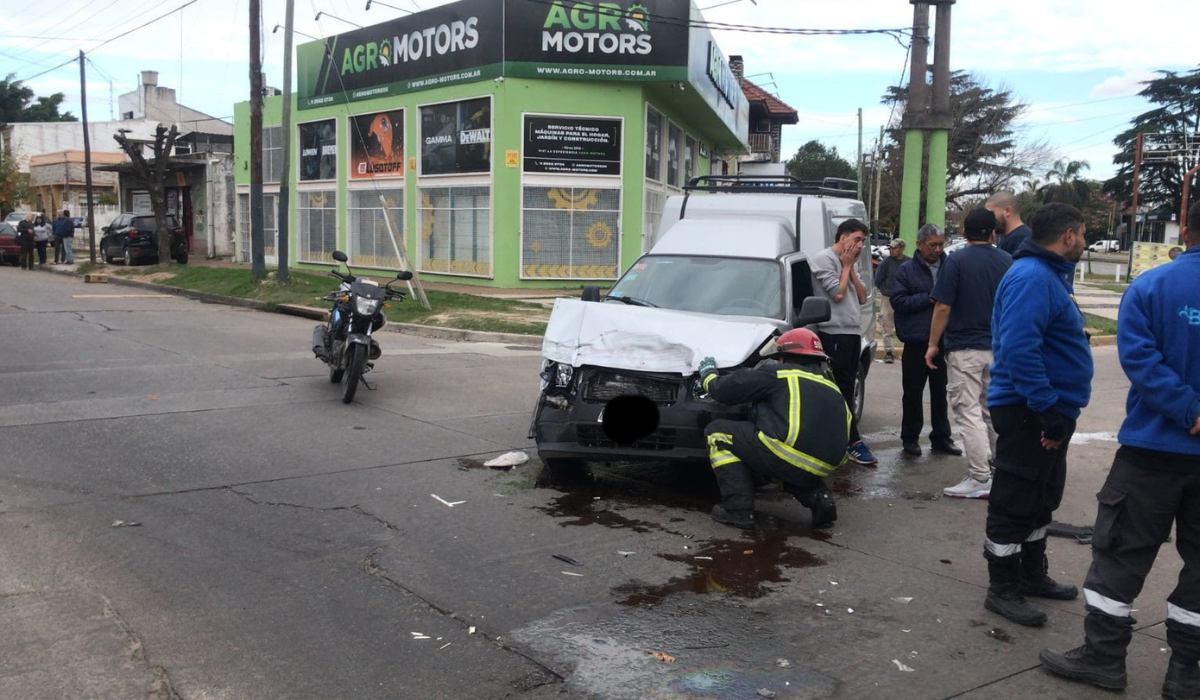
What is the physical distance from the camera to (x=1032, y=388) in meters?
4.51

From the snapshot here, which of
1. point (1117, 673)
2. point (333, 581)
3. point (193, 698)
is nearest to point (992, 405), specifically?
point (1117, 673)

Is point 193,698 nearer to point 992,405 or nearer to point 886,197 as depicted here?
point 992,405

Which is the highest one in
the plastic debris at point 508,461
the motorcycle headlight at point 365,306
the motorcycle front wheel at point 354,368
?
the motorcycle headlight at point 365,306

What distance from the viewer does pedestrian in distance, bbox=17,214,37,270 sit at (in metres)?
31.4

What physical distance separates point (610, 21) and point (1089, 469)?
60.3ft

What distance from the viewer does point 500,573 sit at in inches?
201

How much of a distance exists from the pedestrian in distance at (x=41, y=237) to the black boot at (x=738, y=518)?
110 ft

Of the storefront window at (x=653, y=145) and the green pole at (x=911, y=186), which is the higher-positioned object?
the storefront window at (x=653, y=145)

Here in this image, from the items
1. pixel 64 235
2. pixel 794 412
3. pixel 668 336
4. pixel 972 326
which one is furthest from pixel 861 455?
pixel 64 235

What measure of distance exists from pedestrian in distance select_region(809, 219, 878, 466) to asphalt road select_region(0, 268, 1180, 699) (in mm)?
767

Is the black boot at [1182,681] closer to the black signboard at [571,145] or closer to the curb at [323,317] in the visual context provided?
the curb at [323,317]

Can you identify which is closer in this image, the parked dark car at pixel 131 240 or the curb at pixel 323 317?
the curb at pixel 323 317

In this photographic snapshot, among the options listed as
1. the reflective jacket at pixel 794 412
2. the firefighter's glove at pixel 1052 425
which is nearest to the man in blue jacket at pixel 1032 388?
the firefighter's glove at pixel 1052 425

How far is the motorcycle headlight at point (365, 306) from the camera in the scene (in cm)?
1003
